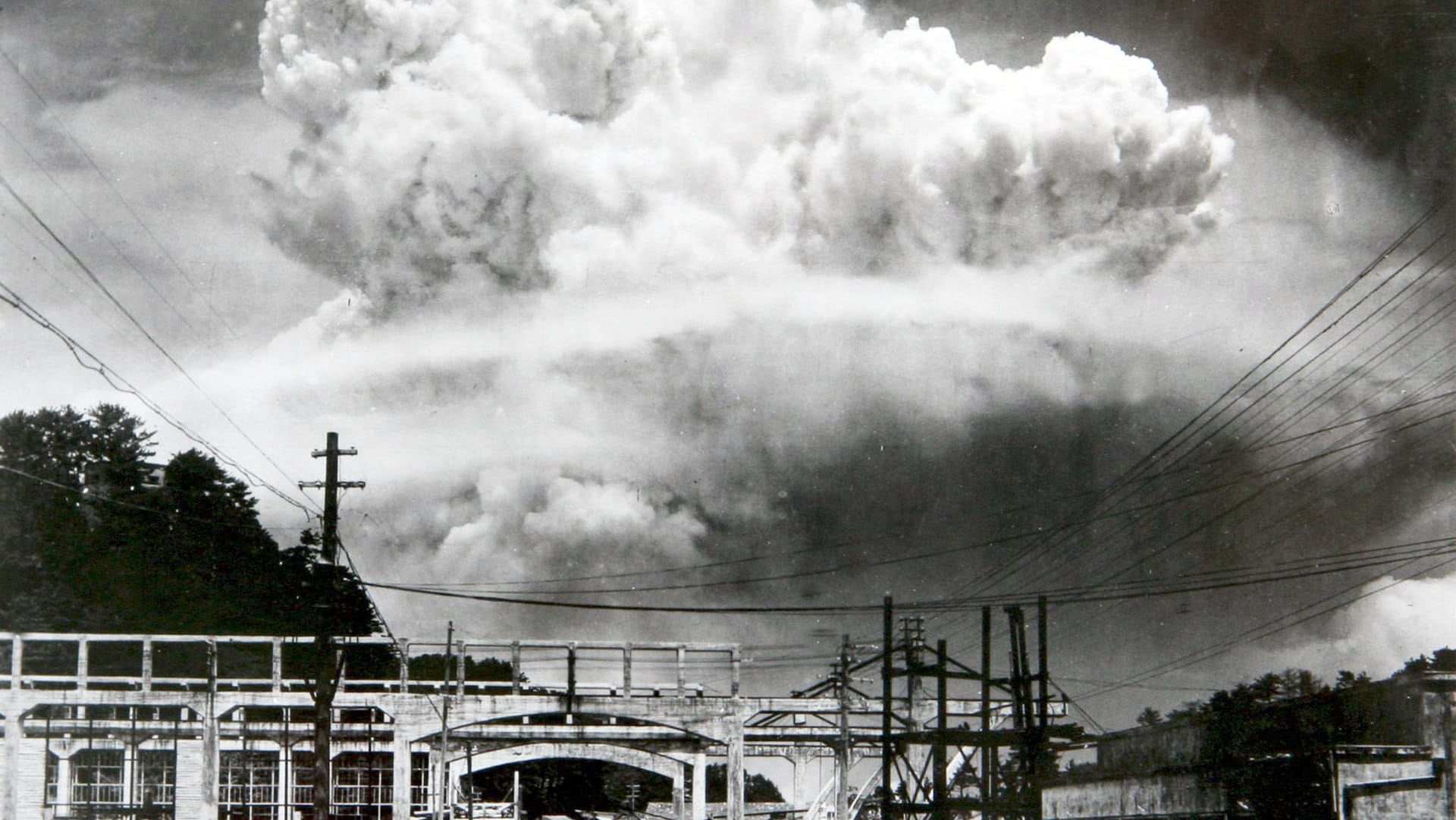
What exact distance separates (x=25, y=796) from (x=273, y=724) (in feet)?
20.1

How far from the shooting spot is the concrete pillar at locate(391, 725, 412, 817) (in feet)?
119

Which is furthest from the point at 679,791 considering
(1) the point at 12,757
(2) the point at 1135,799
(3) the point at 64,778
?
(1) the point at 12,757

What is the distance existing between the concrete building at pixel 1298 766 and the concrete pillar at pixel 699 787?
33.3ft

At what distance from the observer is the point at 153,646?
176 ft

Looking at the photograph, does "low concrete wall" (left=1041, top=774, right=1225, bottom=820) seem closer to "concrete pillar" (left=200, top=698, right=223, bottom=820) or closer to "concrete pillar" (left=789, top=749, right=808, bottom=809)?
"concrete pillar" (left=789, top=749, right=808, bottom=809)

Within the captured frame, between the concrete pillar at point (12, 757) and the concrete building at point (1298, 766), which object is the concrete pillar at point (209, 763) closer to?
the concrete pillar at point (12, 757)

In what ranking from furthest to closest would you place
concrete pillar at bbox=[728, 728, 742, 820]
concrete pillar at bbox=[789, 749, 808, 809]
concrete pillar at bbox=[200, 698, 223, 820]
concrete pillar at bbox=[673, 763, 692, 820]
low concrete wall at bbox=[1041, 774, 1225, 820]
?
concrete pillar at bbox=[789, 749, 808, 809] < concrete pillar at bbox=[673, 763, 692, 820] < concrete pillar at bbox=[728, 728, 742, 820] < concrete pillar at bbox=[200, 698, 223, 820] < low concrete wall at bbox=[1041, 774, 1225, 820]

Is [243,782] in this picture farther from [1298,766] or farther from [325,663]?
[1298,766]

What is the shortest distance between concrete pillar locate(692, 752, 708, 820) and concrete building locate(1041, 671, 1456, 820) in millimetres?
10142

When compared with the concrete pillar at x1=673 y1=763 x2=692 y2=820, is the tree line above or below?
above

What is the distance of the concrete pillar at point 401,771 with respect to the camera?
36.2m

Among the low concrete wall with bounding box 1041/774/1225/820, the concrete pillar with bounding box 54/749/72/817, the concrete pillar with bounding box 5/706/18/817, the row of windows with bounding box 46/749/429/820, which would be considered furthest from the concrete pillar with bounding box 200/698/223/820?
the low concrete wall with bounding box 1041/774/1225/820

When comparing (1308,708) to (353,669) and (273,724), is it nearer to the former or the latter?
(273,724)

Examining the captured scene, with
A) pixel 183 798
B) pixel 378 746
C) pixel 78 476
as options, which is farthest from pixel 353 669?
pixel 183 798
